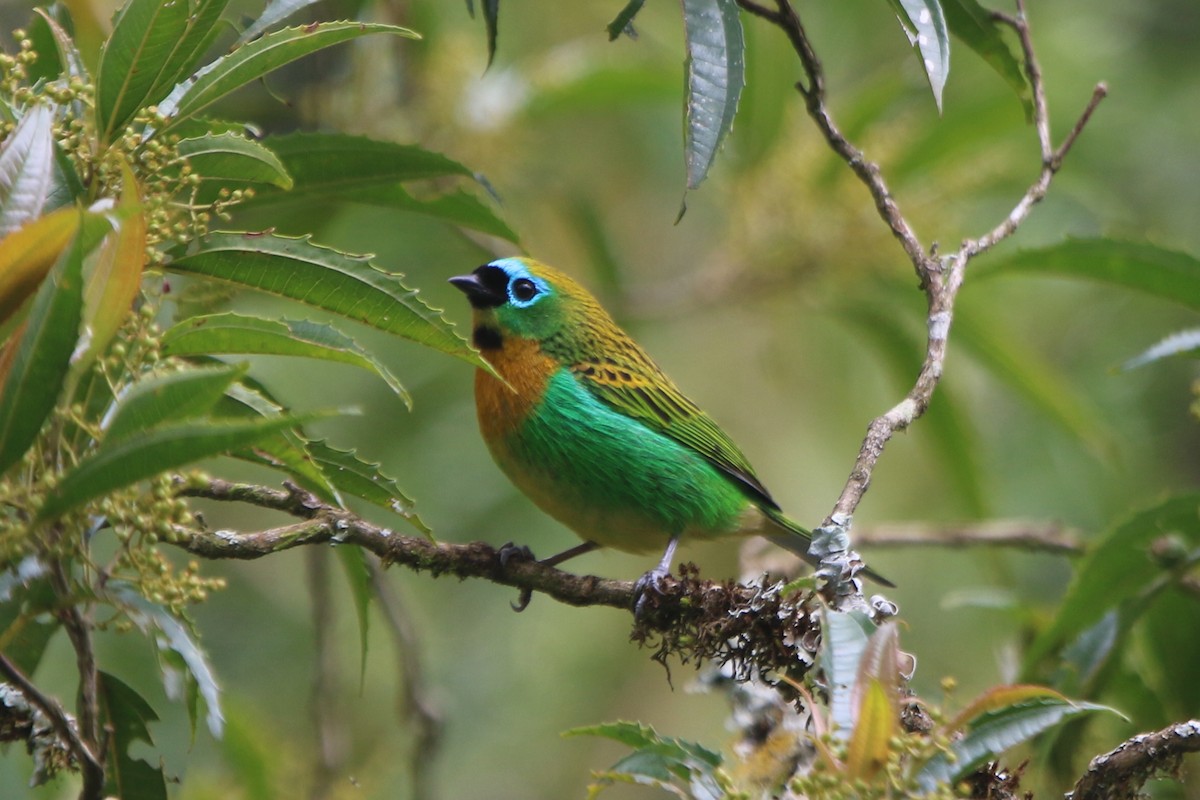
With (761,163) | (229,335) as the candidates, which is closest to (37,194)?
(229,335)

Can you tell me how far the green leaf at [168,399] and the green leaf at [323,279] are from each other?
655 mm

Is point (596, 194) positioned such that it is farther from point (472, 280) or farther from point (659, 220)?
point (472, 280)

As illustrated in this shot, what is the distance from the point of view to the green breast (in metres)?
4.18

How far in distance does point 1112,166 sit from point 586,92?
3.87m

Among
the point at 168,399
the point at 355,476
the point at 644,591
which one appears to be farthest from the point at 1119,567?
the point at 168,399

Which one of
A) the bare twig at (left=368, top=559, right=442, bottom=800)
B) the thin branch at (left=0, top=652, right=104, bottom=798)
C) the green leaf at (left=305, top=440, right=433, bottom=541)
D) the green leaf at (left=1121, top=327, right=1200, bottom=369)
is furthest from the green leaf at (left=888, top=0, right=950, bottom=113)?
the bare twig at (left=368, top=559, right=442, bottom=800)

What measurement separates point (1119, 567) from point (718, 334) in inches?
205

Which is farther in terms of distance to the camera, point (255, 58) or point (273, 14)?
point (273, 14)

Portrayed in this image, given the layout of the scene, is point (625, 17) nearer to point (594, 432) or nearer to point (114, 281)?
point (114, 281)

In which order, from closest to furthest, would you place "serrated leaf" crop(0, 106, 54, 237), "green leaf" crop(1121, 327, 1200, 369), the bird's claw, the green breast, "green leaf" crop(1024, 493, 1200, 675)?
"serrated leaf" crop(0, 106, 54, 237) < the bird's claw < "green leaf" crop(1121, 327, 1200, 369) < "green leaf" crop(1024, 493, 1200, 675) < the green breast

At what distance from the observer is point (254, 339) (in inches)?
94.9

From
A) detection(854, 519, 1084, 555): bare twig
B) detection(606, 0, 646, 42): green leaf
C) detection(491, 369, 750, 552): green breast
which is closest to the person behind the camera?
detection(606, 0, 646, 42): green leaf

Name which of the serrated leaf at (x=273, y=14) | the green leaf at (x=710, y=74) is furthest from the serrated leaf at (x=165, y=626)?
the green leaf at (x=710, y=74)

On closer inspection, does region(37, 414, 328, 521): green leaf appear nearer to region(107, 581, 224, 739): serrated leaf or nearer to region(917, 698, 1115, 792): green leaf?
region(107, 581, 224, 739): serrated leaf
